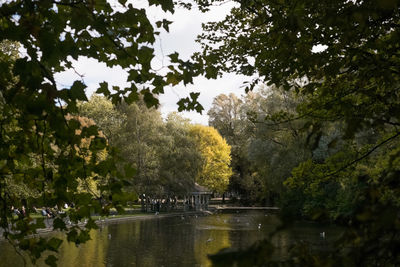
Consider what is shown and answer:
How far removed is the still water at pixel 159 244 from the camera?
1673 cm

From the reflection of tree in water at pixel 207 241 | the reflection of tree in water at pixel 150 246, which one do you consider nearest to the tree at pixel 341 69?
the reflection of tree in water at pixel 207 241

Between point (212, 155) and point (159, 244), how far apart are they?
29.0 meters

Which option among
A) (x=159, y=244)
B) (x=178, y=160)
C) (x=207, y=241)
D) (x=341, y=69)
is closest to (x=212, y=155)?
(x=178, y=160)

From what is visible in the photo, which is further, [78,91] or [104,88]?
[104,88]

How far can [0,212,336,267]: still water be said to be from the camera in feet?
54.9

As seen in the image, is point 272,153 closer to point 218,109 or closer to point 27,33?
point 218,109

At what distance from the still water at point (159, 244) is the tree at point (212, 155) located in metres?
20.0

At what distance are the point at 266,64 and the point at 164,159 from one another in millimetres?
38100

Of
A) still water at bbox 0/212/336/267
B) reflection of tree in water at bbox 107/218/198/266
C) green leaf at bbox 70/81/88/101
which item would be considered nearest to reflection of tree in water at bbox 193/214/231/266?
still water at bbox 0/212/336/267

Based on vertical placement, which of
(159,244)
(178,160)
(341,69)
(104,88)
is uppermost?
(178,160)

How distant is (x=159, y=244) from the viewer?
71.0 ft

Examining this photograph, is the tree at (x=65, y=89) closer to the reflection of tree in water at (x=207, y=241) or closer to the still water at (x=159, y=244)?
the still water at (x=159, y=244)

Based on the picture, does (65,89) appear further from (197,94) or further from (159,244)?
(159,244)

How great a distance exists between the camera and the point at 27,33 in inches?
114
